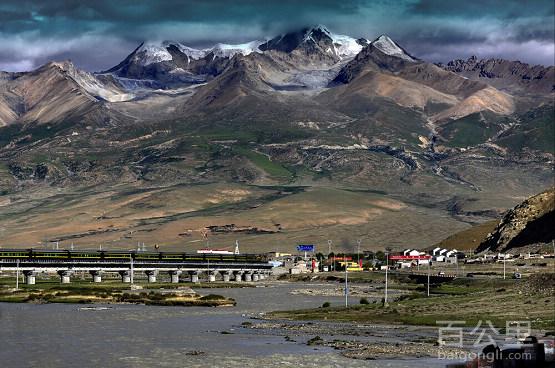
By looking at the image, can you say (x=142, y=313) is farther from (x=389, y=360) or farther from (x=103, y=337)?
(x=389, y=360)

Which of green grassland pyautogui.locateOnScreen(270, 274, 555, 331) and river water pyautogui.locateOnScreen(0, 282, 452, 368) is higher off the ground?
green grassland pyautogui.locateOnScreen(270, 274, 555, 331)

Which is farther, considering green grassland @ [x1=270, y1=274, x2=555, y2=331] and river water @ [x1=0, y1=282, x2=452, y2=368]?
green grassland @ [x1=270, y1=274, x2=555, y2=331]

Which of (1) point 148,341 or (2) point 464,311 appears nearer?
(1) point 148,341

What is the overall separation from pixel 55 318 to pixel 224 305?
3587cm

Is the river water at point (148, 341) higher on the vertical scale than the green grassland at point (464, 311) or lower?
lower

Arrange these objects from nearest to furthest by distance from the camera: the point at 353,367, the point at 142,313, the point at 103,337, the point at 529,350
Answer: the point at 529,350 < the point at 353,367 < the point at 103,337 < the point at 142,313

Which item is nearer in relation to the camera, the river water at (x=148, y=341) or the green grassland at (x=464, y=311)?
the river water at (x=148, y=341)

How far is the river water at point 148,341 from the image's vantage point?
291ft

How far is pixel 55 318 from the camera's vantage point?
453 ft

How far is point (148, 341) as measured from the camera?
10738 centimetres

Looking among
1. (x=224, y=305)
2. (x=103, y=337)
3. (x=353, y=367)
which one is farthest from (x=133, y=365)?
(x=224, y=305)

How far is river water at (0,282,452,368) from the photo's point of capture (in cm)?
8856

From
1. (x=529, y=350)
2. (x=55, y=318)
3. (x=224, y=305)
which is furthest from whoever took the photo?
(x=224, y=305)

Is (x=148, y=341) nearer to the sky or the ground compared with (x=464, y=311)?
nearer to the ground
